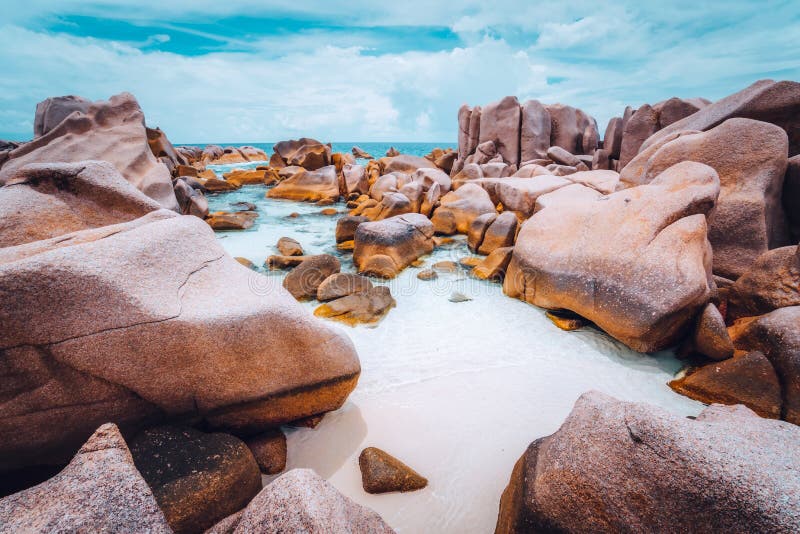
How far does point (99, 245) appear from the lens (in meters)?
2.42

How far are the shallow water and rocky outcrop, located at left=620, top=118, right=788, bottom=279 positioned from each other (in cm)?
233

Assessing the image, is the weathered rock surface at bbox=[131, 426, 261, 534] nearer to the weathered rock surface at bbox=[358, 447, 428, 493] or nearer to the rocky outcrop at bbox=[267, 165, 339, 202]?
the weathered rock surface at bbox=[358, 447, 428, 493]

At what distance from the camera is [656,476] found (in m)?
1.75

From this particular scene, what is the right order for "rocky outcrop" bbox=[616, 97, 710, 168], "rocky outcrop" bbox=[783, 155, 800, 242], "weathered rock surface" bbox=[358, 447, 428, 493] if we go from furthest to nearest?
"rocky outcrop" bbox=[616, 97, 710, 168] → "rocky outcrop" bbox=[783, 155, 800, 242] → "weathered rock surface" bbox=[358, 447, 428, 493]

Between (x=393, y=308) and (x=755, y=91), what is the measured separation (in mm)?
8038

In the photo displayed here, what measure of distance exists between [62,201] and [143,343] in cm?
265

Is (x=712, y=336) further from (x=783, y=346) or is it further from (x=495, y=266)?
(x=495, y=266)

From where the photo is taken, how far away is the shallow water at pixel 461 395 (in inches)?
109

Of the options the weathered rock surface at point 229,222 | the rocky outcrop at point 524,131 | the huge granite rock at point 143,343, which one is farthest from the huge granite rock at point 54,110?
the rocky outcrop at point 524,131

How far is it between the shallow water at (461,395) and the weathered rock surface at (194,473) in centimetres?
71

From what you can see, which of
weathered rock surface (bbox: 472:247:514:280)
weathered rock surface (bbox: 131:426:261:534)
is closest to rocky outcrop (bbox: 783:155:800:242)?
weathered rock surface (bbox: 472:247:514:280)

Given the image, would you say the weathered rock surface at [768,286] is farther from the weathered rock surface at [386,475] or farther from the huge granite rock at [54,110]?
the huge granite rock at [54,110]

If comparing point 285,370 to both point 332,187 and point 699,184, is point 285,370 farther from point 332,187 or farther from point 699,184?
point 332,187

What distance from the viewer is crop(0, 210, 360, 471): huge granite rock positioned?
2115mm
